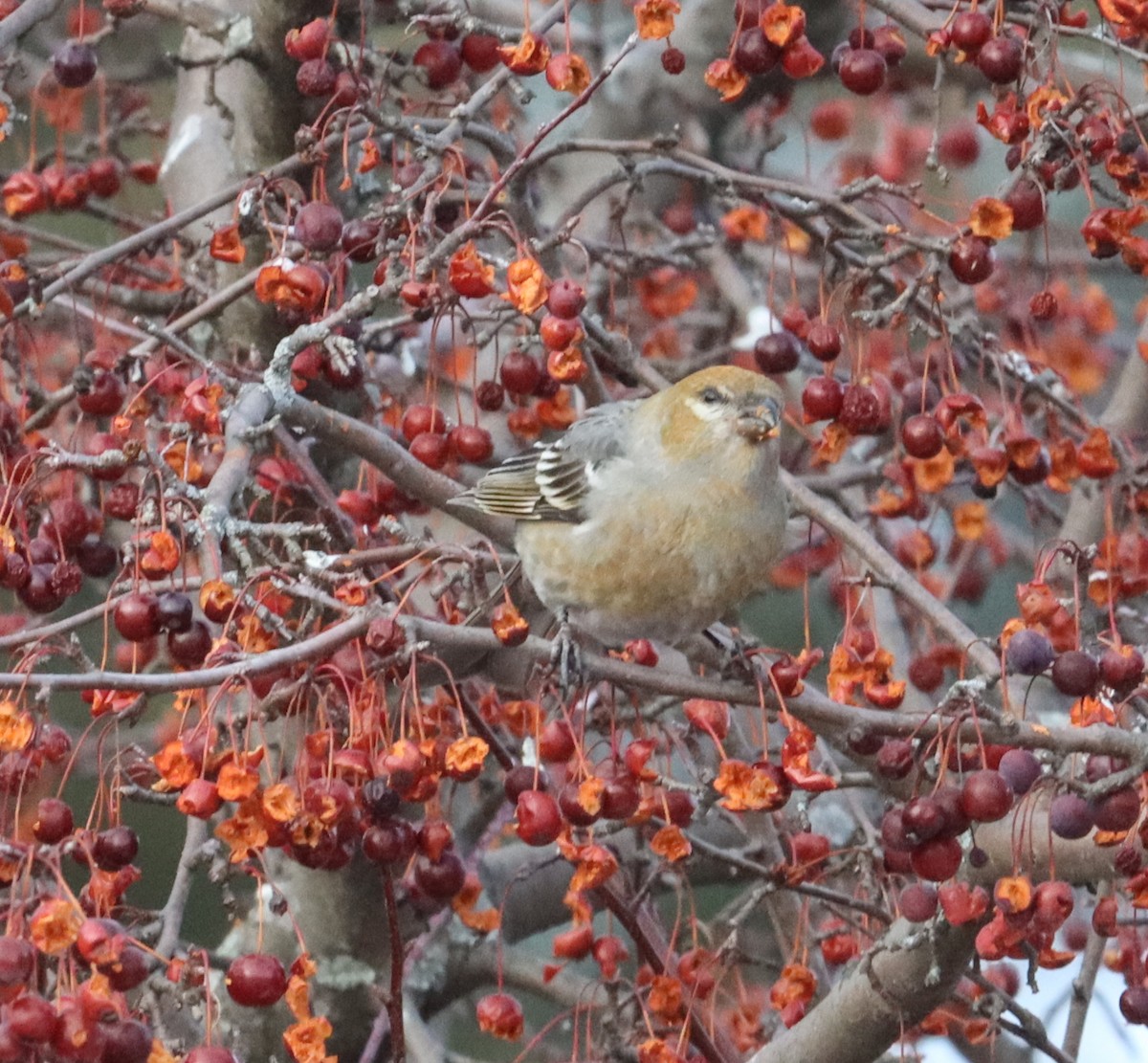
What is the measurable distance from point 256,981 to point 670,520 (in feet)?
3.72

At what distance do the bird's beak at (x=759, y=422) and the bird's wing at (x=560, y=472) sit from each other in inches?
11.7

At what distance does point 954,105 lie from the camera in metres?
5.76

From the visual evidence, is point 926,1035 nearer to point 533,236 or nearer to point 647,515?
point 647,515

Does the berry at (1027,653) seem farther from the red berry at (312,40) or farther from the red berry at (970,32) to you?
the red berry at (312,40)

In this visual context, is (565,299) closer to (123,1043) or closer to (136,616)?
(136,616)

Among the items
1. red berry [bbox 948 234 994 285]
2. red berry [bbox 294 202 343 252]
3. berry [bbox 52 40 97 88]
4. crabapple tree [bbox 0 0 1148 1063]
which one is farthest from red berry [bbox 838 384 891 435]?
berry [bbox 52 40 97 88]

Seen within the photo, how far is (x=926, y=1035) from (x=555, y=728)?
1.16 meters

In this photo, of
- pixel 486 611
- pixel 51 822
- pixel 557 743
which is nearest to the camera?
pixel 51 822

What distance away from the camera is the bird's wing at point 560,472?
2941 mm

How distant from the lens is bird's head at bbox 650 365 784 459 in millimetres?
2797

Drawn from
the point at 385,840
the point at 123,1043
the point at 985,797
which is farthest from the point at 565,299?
the point at 123,1043

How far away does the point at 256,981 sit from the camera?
6.62ft

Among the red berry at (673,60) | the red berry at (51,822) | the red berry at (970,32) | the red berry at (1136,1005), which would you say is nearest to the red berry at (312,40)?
the red berry at (673,60)

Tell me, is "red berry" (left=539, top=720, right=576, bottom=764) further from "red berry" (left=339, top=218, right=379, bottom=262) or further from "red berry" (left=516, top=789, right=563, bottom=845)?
"red berry" (left=339, top=218, right=379, bottom=262)
